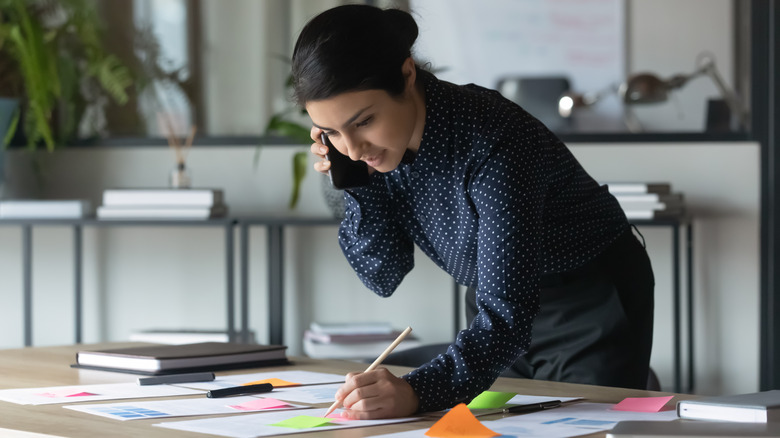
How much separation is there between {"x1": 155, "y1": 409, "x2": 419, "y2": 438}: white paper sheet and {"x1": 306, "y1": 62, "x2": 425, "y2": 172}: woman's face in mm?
354

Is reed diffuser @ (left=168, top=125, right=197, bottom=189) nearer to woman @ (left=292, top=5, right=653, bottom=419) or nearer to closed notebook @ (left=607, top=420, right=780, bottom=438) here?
woman @ (left=292, top=5, right=653, bottom=419)

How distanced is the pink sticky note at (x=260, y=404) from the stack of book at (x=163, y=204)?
5.83ft

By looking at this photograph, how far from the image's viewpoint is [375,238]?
1592mm

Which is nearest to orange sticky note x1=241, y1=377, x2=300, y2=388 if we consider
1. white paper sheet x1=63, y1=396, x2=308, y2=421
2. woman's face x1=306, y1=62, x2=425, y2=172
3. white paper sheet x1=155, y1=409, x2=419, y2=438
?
white paper sheet x1=63, y1=396, x2=308, y2=421

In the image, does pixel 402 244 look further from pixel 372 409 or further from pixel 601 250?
pixel 372 409

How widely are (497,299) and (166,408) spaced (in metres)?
0.43

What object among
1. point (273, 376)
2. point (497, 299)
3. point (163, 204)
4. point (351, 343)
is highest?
point (163, 204)

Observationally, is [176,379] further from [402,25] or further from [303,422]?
[402,25]

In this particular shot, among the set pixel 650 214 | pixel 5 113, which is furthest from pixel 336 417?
pixel 5 113

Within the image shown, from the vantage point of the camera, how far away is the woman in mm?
1220

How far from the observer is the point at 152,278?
11.3 feet

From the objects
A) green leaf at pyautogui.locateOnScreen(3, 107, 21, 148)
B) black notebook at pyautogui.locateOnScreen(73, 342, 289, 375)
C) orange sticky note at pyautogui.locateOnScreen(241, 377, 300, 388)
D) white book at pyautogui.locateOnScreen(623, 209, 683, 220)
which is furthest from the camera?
green leaf at pyautogui.locateOnScreen(3, 107, 21, 148)

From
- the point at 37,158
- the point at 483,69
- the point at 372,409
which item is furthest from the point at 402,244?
the point at 483,69

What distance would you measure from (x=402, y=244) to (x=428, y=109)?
0.32 metres
